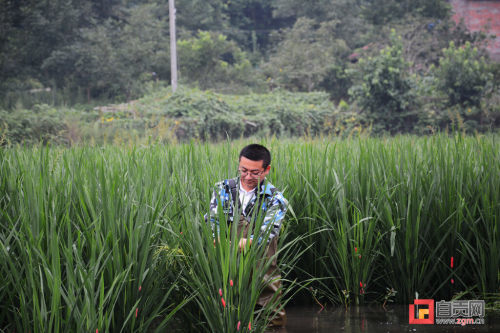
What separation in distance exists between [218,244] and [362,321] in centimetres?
116

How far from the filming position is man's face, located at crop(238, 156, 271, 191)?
249 cm

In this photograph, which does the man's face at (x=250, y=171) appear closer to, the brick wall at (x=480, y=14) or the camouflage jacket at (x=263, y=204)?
the camouflage jacket at (x=263, y=204)

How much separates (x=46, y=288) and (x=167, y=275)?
551mm

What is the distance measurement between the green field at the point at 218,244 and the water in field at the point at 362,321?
89mm

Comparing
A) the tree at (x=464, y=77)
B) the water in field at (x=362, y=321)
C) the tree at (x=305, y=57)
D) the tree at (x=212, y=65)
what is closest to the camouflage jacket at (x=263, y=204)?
the water in field at (x=362, y=321)

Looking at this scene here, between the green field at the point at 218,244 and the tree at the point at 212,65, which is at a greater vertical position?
the tree at the point at 212,65

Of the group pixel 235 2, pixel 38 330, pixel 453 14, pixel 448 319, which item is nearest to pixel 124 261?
pixel 38 330

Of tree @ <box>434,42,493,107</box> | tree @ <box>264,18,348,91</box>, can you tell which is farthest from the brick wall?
tree @ <box>264,18,348,91</box>

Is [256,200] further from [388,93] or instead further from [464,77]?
[464,77]

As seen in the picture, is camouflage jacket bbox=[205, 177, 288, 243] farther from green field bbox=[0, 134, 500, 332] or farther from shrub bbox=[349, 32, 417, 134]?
shrub bbox=[349, 32, 417, 134]

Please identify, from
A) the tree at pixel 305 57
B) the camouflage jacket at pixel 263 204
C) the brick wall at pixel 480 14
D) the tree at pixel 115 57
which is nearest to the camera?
the camouflage jacket at pixel 263 204

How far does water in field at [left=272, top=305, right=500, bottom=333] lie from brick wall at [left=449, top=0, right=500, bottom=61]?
1956 centimetres

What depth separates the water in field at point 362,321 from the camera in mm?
2635

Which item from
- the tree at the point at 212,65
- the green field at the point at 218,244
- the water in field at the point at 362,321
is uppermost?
the tree at the point at 212,65
